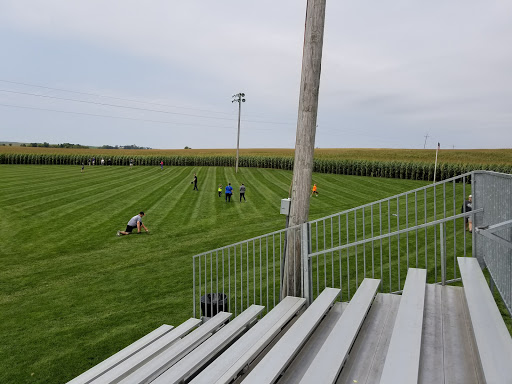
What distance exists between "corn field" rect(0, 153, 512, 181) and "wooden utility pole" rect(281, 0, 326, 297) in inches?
1518

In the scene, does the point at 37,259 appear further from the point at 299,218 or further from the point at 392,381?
the point at 392,381

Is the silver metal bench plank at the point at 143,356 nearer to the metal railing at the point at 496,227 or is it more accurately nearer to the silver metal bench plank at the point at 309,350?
the silver metal bench plank at the point at 309,350

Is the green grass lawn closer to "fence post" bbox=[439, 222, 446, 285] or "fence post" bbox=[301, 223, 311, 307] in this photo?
"fence post" bbox=[301, 223, 311, 307]

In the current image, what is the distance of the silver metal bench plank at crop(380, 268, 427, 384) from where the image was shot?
2899 millimetres

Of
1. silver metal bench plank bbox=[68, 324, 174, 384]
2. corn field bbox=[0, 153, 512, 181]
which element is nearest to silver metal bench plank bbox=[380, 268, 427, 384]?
silver metal bench plank bbox=[68, 324, 174, 384]

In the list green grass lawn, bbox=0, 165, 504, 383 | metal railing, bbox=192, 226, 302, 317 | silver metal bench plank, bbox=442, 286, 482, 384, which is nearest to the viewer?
silver metal bench plank, bbox=442, 286, 482, 384

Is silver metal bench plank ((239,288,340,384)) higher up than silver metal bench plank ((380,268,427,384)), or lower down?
lower down

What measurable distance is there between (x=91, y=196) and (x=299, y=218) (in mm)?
22009

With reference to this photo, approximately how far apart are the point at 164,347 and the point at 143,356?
0.37 m

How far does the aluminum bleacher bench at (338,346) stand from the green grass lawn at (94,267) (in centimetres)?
394

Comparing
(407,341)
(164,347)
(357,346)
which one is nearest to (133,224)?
(164,347)

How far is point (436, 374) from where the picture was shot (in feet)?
10.5

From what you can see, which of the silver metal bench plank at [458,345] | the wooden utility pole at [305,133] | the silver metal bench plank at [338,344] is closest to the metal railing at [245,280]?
the wooden utility pole at [305,133]

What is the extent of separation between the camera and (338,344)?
12.0ft
